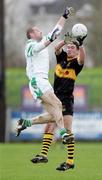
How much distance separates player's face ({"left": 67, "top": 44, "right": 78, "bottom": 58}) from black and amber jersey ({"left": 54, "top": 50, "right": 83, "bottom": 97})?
90 millimetres

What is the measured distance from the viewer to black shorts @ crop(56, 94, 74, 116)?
16.8 metres

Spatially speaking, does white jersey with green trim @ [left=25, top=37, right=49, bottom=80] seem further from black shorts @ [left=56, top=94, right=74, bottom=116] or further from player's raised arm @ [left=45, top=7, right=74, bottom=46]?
black shorts @ [left=56, top=94, right=74, bottom=116]

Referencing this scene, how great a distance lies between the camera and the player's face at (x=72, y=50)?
1653 centimetres

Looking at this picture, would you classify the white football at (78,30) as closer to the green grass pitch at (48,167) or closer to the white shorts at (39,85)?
the white shorts at (39,85)

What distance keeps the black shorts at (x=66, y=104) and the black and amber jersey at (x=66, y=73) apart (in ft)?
0.24

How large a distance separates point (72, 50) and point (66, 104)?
99 cm

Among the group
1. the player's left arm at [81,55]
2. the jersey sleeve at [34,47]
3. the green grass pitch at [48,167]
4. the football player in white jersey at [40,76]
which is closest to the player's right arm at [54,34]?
the jersey sleeve at [34,47]

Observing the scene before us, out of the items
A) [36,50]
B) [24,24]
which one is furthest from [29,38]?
[24,24]

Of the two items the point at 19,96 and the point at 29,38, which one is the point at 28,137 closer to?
the point at 19,96

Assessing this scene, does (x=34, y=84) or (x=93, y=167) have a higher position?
(x=34, y=84)

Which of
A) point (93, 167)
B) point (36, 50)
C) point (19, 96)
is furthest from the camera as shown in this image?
point (19, 96)

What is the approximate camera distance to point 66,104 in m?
16.9

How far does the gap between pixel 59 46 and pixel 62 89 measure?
81cm

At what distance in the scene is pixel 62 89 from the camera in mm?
16828
